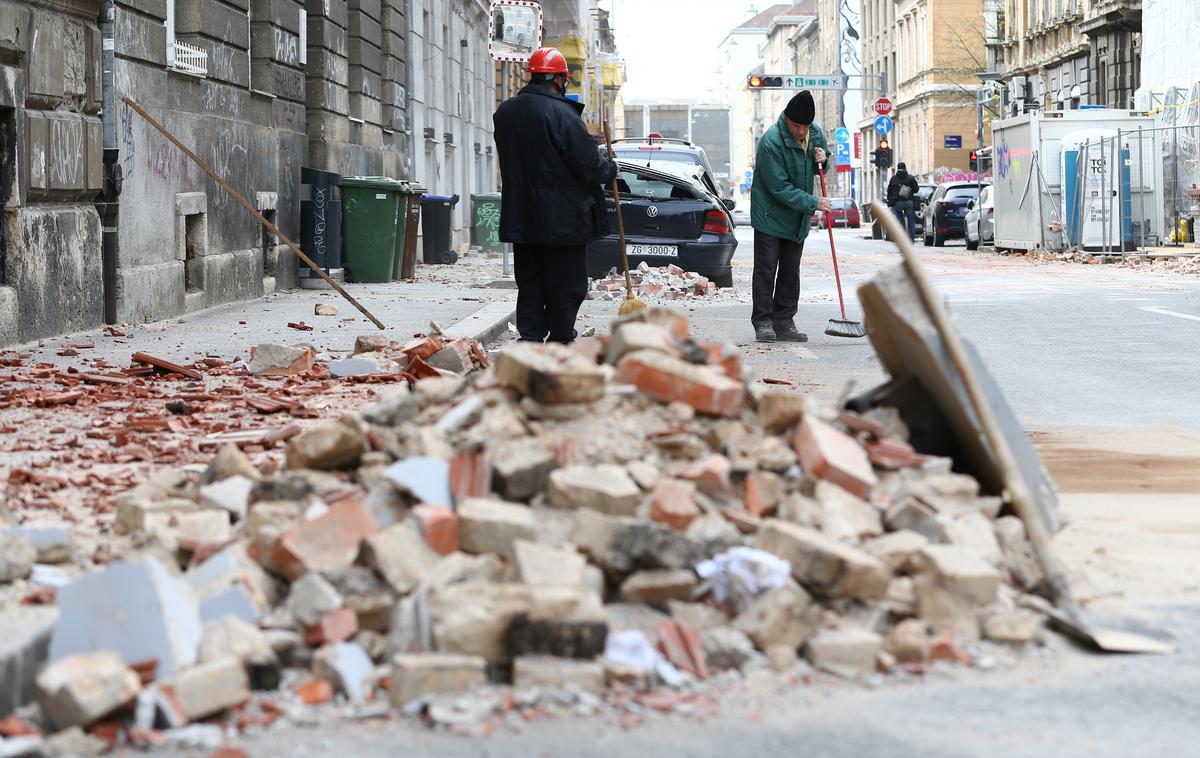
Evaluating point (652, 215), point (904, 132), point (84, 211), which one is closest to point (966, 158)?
point (904, 132)

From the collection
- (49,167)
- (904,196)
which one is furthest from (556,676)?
(904,196)

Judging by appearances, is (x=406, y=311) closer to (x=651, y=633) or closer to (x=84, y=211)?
(x=84, y=211)

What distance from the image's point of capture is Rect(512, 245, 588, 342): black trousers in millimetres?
9766

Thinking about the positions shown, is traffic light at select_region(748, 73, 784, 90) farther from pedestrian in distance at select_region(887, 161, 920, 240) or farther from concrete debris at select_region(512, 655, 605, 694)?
concrete debris at select_region(512, 655, 605, 694)

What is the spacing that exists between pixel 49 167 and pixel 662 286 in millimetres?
7929

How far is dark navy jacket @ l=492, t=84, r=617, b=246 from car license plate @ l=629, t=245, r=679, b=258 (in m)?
8.59

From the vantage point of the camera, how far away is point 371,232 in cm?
2050

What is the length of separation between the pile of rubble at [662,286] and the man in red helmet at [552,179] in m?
7.40

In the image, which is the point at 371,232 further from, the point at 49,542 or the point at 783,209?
the point at 49,542

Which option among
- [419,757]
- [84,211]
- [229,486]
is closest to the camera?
[419,757]

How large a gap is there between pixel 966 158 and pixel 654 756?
245 feet

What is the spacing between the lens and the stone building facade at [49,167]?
34.9ft

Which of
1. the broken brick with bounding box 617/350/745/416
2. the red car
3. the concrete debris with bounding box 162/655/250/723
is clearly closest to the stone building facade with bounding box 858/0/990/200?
the red car

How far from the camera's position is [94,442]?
690 centimetres
